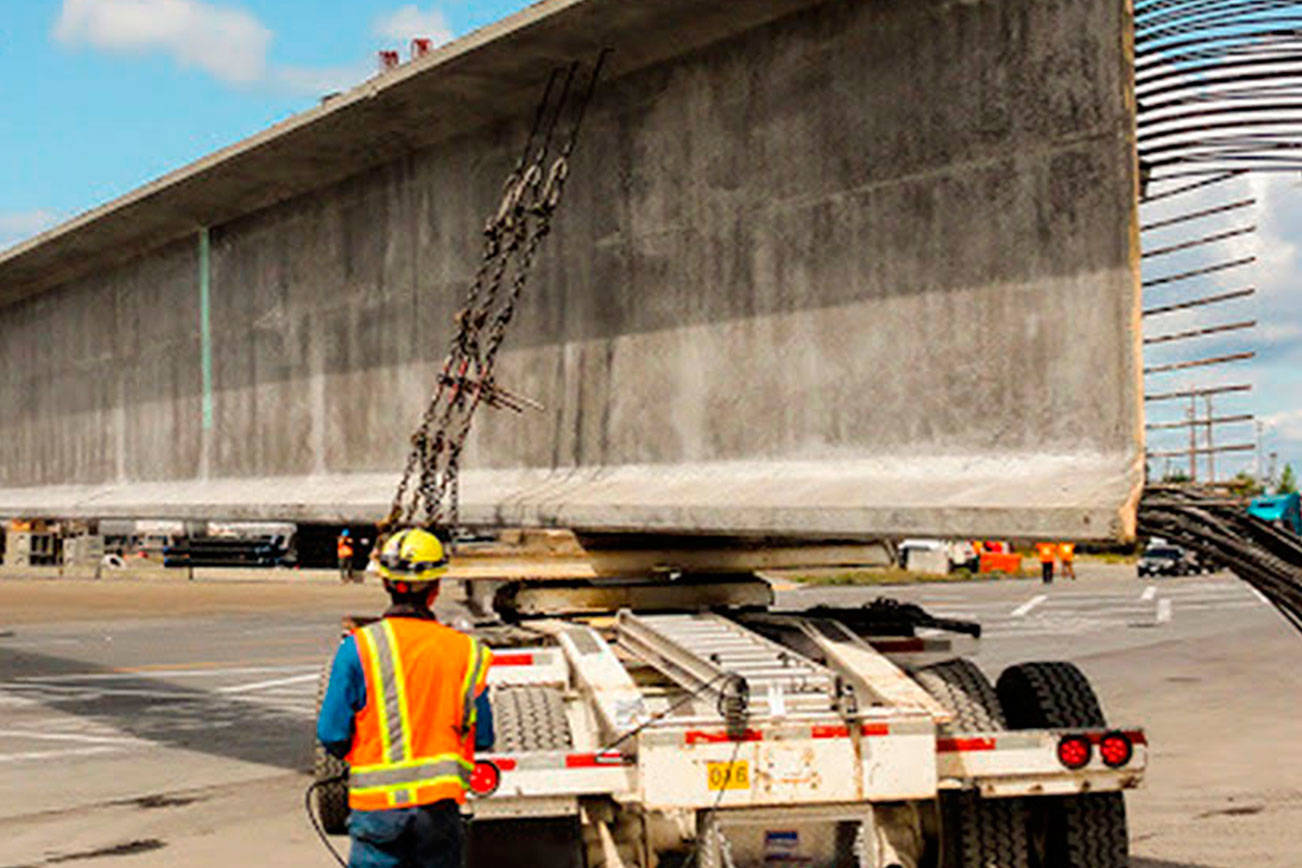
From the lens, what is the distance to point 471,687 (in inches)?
260

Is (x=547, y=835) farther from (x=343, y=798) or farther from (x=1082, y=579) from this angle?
(x=1082, y=579)

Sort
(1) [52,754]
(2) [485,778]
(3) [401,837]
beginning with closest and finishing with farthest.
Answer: (3) [401,837], (2) [485,778], (1) [52,754]

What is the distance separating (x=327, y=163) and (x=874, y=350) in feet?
18.5

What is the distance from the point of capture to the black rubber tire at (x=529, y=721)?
8.22 metres

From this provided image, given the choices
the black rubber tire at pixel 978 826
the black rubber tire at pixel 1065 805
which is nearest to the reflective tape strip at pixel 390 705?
the black rubber tire at pixel 978 826

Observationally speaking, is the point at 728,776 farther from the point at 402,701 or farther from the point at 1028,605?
the point at 1028,605

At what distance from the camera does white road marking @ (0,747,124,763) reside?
51.8 feet

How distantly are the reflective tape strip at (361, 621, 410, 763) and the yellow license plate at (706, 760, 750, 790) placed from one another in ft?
5.30

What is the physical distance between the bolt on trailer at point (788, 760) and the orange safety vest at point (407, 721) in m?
1.19

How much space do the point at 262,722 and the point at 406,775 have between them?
12761mm

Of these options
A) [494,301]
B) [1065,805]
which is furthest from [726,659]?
[494,301]

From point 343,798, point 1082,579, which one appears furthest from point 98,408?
point 1082,579

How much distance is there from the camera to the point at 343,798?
11352mm

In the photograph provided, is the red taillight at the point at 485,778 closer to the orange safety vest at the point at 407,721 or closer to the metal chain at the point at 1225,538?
the orange safety vest at the point at 407,721
